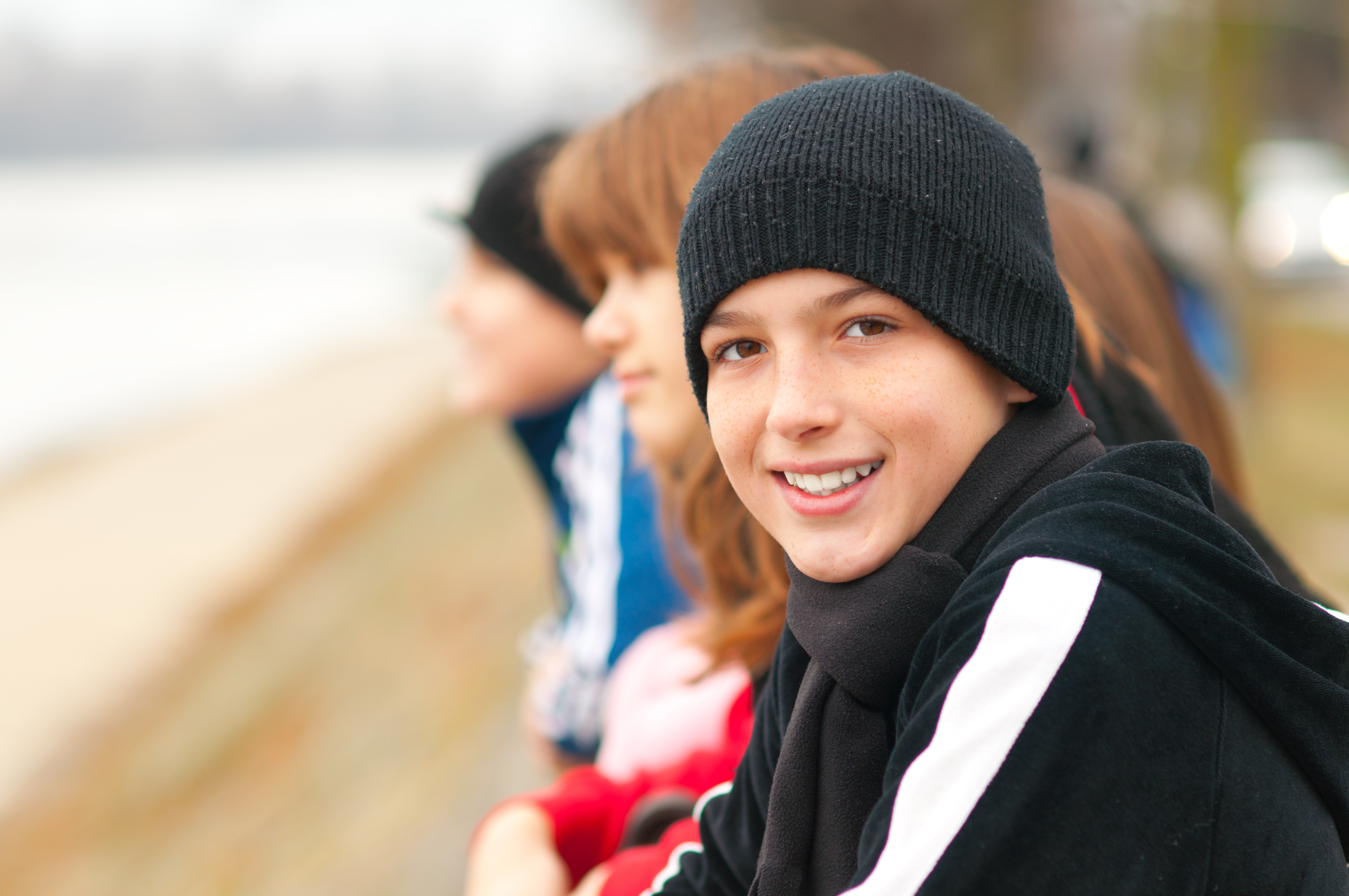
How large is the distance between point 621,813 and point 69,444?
2038cm

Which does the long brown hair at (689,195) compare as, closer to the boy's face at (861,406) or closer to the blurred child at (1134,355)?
the blurred child at (1134,355)

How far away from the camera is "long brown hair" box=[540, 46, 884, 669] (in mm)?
1801

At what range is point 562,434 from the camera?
9.41ft

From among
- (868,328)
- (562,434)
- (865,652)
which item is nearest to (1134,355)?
(868,328)

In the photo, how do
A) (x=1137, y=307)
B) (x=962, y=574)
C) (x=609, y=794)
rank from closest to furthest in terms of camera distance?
1. (x=962, y=574)
2. (x=609, y=794)
3. (x=1137, y=307)

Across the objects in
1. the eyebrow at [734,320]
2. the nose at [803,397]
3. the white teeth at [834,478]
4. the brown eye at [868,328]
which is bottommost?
the white teeth at [834,478]

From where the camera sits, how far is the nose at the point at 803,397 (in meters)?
1.10

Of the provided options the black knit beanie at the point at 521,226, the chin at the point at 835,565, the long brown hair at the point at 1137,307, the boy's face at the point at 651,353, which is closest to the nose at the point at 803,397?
the chin at the point at 835,565

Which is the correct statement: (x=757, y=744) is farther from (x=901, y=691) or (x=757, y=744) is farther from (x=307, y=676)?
(x=307, y=676)

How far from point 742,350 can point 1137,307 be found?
3.62 ft

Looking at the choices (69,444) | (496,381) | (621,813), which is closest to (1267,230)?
(496,381)

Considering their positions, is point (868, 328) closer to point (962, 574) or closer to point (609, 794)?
point (962, 574)

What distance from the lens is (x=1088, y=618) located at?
0.91 m

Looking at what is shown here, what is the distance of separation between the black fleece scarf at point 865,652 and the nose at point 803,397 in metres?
0.15
